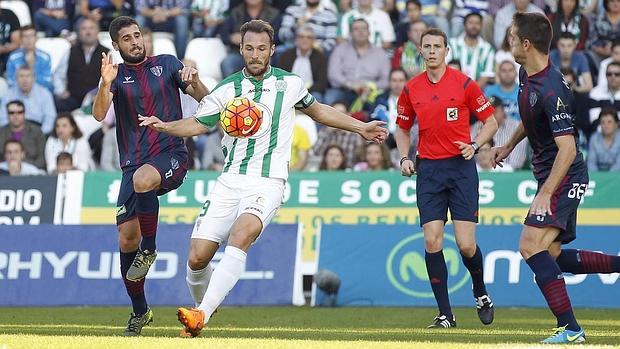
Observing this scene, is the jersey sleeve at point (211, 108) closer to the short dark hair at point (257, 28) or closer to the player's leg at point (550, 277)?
the short dark hair at point (257, 28)

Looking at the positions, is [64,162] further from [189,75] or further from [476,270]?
[476,270]

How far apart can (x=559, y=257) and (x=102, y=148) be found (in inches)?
405

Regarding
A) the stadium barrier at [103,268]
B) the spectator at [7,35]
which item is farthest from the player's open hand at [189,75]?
the spectator at [7,35]

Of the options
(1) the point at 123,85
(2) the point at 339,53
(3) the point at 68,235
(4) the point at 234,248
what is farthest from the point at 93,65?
(4) the point at 234,248

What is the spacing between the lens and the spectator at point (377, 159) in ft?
59.1

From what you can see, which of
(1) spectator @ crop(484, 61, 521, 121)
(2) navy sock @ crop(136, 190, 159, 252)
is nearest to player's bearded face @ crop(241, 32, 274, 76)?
(2) navy sock @ crop(136, 190, 159, 252)

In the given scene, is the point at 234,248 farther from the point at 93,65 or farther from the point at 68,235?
the point at 93,65

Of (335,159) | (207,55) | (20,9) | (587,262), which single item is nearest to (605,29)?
(335,159)

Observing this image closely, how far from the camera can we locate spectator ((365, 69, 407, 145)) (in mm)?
18969

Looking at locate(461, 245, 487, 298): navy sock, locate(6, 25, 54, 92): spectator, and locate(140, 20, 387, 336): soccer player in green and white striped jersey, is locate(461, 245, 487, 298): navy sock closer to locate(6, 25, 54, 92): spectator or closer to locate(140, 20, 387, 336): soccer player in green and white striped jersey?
locate(140, 20, 387, 336): soccer player in green and white striped jersey

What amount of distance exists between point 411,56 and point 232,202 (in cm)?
996

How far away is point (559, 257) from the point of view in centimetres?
1070

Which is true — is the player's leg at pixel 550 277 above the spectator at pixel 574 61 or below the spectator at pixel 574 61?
below

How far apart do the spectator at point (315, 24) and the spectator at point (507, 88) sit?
115 inches
